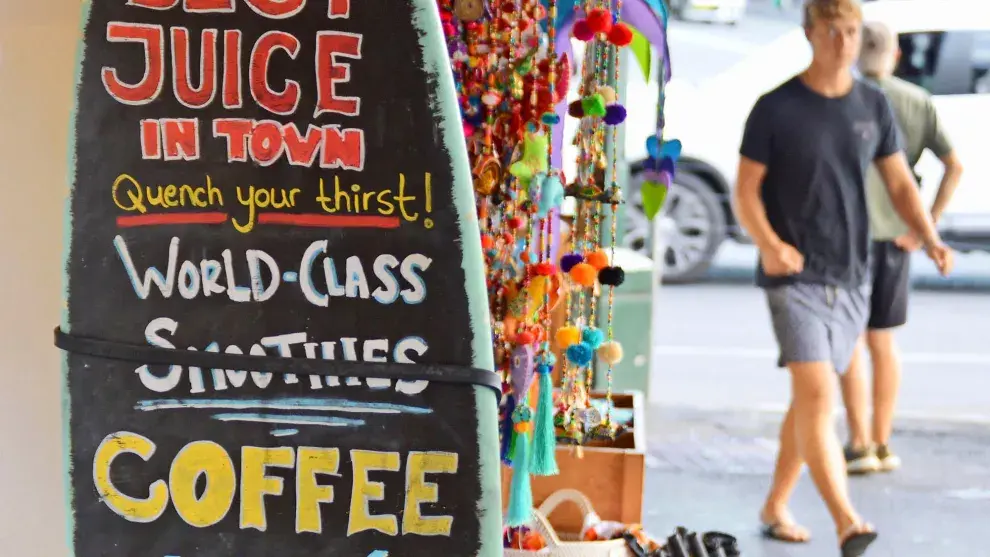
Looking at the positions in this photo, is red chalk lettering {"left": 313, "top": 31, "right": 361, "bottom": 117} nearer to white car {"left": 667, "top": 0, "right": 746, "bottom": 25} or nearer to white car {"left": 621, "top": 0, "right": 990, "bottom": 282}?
white car {"left": 621, "top": 0, "right": 990, "bottom": 282}

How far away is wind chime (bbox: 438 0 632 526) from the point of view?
1.25 meters

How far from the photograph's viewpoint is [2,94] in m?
1.27

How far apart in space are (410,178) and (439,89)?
10 centimetres

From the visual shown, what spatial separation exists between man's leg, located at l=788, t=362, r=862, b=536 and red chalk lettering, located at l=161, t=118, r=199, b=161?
1.61 metres

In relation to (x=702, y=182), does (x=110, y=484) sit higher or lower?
lower

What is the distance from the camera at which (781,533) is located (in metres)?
2.43

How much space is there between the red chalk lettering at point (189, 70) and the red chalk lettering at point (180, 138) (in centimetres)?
2

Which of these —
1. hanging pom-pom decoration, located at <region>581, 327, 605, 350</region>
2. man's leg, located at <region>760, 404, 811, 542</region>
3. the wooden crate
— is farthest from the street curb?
hanging pom-pom decoration, located at <region>581, 327, 605, 350</region>

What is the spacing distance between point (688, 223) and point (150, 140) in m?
3.42

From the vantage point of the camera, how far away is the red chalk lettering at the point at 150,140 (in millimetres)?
967

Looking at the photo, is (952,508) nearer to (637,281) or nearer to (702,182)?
(637,281)

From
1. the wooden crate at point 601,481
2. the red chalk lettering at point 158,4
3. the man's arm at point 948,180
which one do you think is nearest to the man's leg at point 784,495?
the wooden crate at point 601,481

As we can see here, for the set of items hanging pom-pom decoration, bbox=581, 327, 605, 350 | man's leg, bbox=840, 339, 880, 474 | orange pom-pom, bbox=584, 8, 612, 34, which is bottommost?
man's leg, bbox=840, 339, 880, 474

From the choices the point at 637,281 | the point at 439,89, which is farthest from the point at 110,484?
the point at 637,281
